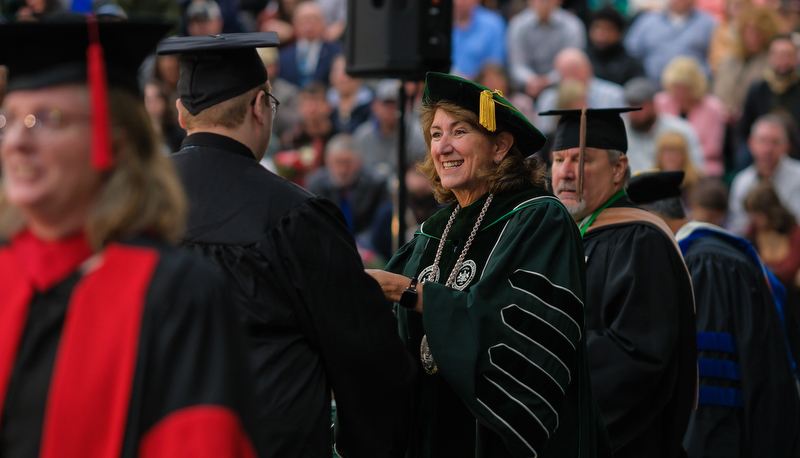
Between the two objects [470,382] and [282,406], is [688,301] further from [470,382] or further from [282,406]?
Result: [282,406]

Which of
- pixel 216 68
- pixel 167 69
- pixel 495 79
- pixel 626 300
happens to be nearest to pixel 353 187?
pixel 495 79

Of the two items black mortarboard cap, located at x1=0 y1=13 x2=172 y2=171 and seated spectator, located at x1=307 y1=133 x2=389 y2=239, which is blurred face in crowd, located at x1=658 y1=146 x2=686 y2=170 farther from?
black mortarboard cap, located at x1=0 y1=13 x2=172 y2=171

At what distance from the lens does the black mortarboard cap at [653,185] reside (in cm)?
529

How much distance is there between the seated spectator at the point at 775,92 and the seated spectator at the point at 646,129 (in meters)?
0.99

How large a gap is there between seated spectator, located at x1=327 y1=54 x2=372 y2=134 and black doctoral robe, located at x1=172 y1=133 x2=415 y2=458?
7739mm

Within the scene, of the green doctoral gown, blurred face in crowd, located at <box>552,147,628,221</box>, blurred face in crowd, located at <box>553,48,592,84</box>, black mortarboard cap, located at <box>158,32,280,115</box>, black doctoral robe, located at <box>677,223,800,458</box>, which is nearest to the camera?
black mortarboard cap, located at <box>158,32,280,115</box>

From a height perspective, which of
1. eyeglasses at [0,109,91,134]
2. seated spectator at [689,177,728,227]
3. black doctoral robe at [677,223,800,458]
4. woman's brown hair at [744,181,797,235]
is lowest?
black doctoral robe at [677,223,800,458]

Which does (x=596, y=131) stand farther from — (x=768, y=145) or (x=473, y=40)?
(x=473, y=40)

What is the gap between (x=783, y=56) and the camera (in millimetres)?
9562

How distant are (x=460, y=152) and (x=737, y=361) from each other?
7.74ft

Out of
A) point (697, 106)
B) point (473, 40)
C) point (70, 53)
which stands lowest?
point (697, 106)

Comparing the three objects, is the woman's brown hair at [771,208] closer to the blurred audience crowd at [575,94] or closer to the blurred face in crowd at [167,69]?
the blurred audience crowd at [575,94]

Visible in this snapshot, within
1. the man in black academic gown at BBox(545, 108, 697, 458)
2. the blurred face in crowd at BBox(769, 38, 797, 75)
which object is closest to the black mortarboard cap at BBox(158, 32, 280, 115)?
the man in black academic gown at BBox(545, 108, 697, 458)

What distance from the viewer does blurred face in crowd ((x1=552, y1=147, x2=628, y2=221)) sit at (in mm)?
4613
